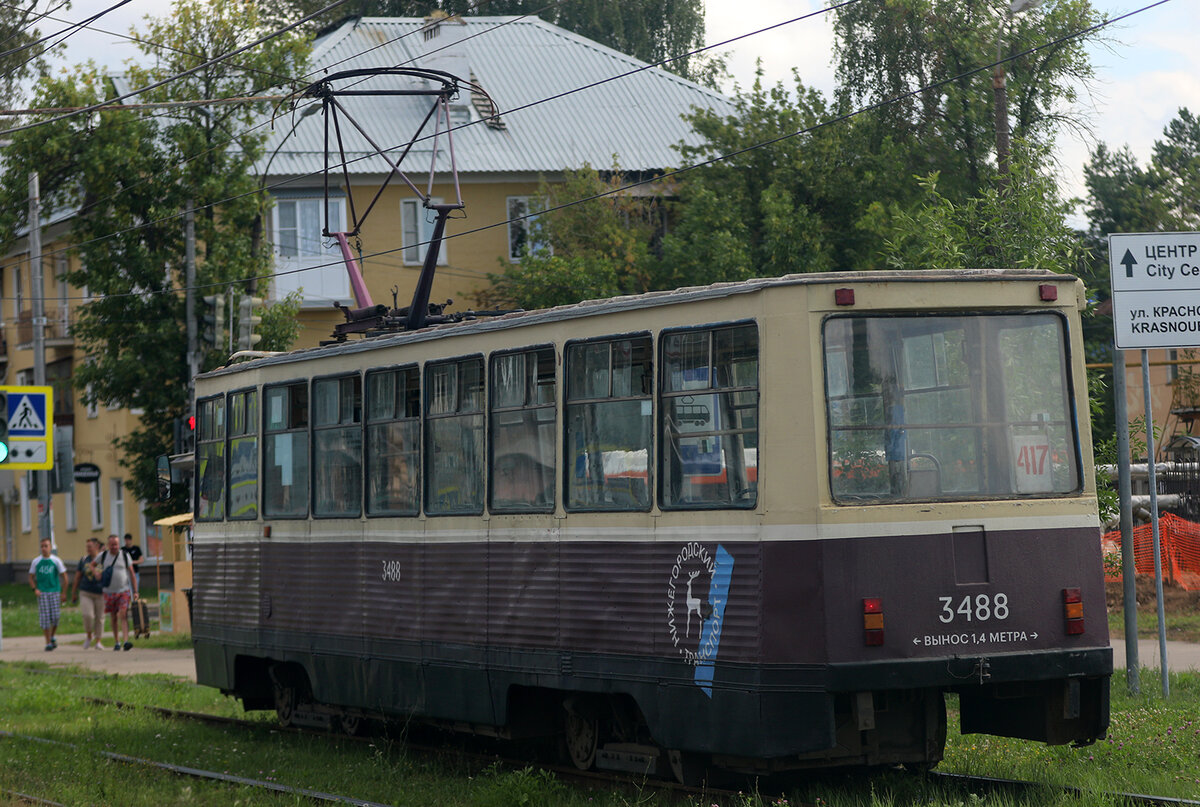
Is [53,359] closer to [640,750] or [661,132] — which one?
[661,132]

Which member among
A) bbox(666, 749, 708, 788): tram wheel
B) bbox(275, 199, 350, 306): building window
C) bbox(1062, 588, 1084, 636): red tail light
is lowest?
bbox(666, 749, 708, 788): tram wheel

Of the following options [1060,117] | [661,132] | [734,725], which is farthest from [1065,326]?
[661,132]

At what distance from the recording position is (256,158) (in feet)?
97.0

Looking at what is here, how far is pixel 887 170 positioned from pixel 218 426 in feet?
68.2

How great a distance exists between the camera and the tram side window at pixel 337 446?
460 inches

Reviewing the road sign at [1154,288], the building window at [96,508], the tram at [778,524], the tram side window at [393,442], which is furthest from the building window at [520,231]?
the tram at [778,524]

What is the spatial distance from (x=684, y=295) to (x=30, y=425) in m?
13.2

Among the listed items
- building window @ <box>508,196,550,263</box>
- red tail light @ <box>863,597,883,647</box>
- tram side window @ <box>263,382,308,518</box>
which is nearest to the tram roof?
tram side window @ <box>263,382,308,518</box>

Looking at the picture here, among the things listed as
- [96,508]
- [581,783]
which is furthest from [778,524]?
[96,508]

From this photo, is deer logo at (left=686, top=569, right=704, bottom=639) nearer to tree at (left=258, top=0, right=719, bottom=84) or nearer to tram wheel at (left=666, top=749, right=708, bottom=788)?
tram wheel at (left=666, top=749, right=708, bottom=788)

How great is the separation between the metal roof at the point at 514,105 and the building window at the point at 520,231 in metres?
0.71

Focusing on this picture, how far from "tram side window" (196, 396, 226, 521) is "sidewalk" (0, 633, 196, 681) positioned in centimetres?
453

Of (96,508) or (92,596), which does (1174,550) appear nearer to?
(92,596)

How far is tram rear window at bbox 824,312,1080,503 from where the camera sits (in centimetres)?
838
